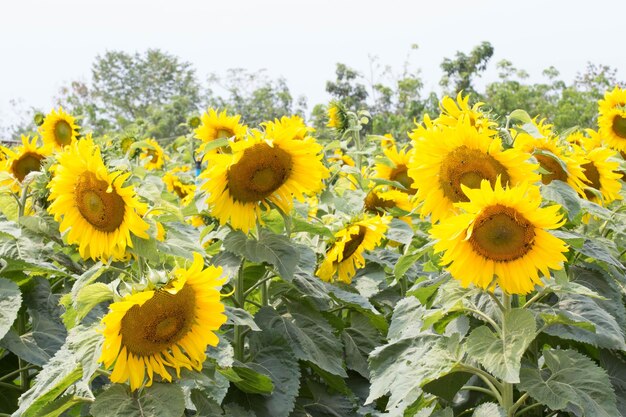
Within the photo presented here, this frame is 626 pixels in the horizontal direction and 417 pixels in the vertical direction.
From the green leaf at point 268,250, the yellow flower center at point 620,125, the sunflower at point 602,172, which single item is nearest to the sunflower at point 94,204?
the green leaf at point 268,250

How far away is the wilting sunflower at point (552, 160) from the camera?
233cm

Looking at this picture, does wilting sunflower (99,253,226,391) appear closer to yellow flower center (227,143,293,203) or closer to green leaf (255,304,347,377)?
yellow flower center (227,143,293,203)

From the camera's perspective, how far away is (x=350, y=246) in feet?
9.59

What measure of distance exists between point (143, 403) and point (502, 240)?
33.9 inches

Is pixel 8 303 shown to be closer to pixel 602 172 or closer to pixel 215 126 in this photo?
pixel 215 126

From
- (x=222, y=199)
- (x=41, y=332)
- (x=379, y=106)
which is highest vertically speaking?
(x=222, y=199)

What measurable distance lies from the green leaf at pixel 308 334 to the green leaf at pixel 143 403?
0.68 m

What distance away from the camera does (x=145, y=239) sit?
2.11m

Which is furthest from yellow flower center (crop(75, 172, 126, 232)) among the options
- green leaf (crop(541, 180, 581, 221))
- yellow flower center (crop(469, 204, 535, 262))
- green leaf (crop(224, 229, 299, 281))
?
green leaf (crop(541, 180, 581, 221))

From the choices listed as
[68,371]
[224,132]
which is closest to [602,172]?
[224,132]

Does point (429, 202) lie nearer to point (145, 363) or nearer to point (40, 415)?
point (145, 363)

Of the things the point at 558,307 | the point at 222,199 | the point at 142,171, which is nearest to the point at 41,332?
the point at 142,171

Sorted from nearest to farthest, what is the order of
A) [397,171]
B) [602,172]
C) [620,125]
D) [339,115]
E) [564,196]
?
1. [564,196]
2. [602,172]
3. [397,171]
4. [620,125]
5. [339,115]

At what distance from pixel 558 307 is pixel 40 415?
4.37 ft
